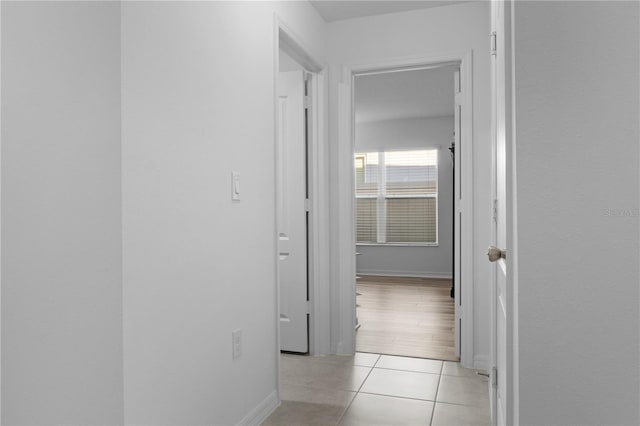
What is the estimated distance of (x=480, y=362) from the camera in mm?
3037

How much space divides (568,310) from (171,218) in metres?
1.23

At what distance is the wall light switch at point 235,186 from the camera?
202 centimetres

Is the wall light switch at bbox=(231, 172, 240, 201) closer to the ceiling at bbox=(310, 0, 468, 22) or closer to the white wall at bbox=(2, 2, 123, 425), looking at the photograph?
the white wall at bbox=(2, 2, 123, 425)

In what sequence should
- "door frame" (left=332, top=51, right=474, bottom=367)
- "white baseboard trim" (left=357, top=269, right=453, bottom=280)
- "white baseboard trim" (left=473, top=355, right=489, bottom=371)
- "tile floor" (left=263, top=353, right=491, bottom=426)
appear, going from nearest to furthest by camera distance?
"tile floor" (left=263, top=353, right=491, bottom=426) → "white baseboard trim" (left=473, top=355, right=489, bottom=371) → "door frame" (left=332, top=51, right=474, bottom=367) → "white baseboard trim" (left=357, top=269, right=453, bottom=280)

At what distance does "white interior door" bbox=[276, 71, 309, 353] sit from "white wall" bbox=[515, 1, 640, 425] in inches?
95.8

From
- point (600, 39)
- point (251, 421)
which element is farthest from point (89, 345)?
point (600, 39)

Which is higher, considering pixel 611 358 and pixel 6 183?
pixel 6 183

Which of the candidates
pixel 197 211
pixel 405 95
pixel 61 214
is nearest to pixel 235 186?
pixel 197 211

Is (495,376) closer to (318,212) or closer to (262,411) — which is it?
(262,411)

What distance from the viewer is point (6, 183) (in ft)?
3.63

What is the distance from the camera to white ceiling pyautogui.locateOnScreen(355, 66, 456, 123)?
16.0 ft

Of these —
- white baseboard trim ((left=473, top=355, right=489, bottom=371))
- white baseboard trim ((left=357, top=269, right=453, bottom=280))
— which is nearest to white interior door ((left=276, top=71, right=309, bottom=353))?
white baseboard trim ((left=473, top=355, right=489, bottom=371))

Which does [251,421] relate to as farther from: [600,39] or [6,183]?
[600,39]

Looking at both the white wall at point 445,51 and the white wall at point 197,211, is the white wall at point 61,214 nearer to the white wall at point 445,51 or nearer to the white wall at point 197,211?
the white wall at point 197,211
